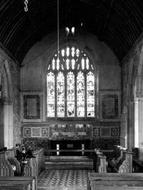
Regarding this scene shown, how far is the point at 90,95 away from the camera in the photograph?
23875 mm

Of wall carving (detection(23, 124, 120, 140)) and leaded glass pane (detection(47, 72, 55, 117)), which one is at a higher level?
leaded glass pane (detection(47, 72, 55, 117))

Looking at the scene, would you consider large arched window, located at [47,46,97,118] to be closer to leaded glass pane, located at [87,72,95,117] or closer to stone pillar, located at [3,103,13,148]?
leaded glass pane, located at [87,72,95,117]

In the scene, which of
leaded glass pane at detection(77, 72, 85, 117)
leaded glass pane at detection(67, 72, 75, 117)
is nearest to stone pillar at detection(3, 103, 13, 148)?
leaded glass pane at detection(67, 72, 75, 117)

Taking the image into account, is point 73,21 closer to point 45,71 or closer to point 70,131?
point 45,71

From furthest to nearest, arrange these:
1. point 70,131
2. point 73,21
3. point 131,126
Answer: point 70,131
point 73,21
point 131,126

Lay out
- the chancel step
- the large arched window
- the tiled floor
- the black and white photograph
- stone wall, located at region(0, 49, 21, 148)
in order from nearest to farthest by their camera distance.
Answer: the tiled floor
the chancel step
the black and white photograph
stone wall, located at region(0, 49, 21, 148)
the large arched window

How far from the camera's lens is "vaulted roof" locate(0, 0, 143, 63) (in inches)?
660

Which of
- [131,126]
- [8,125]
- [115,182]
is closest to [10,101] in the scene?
[8,125]

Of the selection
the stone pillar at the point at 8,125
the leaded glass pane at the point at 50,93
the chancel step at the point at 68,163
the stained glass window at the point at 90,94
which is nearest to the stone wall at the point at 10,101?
the stone pillar at the point at 8,125

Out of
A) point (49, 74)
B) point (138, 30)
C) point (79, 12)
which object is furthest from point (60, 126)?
point (138, 30)

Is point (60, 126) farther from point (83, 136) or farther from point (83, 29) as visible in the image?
point (83, 29)

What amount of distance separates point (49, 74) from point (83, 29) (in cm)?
315

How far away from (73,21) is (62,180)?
10.2m

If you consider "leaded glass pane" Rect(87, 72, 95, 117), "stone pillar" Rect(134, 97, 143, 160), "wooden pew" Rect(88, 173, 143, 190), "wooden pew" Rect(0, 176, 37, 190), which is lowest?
"wooden pew" Rect(88, 173, 143, 190)
